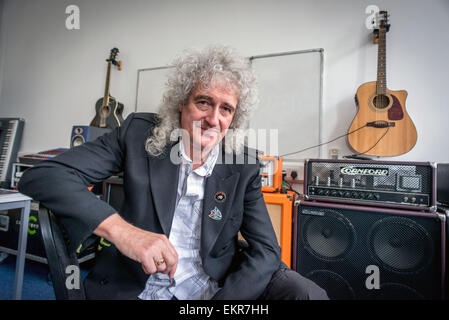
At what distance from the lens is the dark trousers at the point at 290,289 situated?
0.67 metres

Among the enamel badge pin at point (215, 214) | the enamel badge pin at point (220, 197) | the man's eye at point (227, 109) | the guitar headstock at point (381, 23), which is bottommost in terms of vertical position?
the enamel badge pin at point (215, 214)

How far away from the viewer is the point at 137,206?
30.5 inches

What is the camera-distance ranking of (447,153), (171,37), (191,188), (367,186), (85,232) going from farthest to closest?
(171,37)
(447,153)
(367,186)
(191,188)
(85,232)

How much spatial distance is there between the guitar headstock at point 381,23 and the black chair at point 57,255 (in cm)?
243

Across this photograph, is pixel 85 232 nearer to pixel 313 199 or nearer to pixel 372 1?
pixel 313 199

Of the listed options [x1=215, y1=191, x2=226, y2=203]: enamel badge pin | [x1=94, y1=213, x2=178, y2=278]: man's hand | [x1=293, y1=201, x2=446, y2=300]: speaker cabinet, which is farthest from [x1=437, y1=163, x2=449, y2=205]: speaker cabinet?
[x1=94, y1=213, x2=178, y2=278]: man's hand

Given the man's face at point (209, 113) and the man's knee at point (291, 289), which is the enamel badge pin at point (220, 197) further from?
the man's knee at point (291, 289)

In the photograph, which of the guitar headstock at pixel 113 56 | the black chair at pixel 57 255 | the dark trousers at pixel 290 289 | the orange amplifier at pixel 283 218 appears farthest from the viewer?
the guitar headstock at pixel 113 56

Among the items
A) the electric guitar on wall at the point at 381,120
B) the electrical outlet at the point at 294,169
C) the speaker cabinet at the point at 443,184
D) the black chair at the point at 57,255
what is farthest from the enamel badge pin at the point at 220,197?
the speaker cabinet at the point at 443,184

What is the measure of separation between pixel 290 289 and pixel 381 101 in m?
1.70

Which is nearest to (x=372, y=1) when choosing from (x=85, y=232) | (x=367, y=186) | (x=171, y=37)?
(x=367, y=186)

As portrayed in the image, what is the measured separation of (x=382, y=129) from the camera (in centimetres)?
166

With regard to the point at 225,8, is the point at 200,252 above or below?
below
